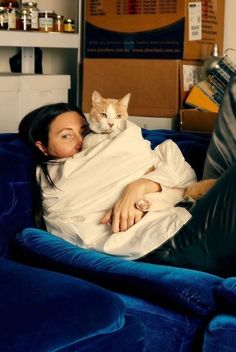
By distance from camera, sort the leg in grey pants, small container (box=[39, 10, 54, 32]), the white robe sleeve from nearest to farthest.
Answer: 1. the leg in grey pants
2. the white robe sleeve
3. small container (box=[39, 10, 54, 32])

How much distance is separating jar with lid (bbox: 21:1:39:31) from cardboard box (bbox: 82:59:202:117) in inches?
13.4

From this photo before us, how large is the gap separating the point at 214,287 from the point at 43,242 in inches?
20.8

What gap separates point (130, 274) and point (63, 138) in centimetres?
62

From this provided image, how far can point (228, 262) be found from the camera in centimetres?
160

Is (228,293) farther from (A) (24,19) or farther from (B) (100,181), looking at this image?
(A) (24,19)

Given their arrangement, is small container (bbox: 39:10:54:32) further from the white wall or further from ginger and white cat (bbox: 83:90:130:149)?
ginger and white cat (bbox: 83:90:130:149)

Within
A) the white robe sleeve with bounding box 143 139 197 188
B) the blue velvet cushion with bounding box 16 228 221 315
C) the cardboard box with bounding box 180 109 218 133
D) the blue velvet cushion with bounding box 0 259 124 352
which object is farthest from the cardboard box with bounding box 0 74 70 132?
the blue velvet cushion with bounding box 0 259 124 352

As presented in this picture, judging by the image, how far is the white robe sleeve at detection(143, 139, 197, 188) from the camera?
6.14ft

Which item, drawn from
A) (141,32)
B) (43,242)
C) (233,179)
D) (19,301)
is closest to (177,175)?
(233,179)

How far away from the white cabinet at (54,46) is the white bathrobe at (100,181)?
1.45 meters

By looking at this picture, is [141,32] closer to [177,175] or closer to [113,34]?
[113,34]

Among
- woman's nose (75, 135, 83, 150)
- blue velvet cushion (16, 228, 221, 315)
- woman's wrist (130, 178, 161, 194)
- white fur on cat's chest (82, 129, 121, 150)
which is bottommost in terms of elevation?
blue velvet cushion (16, 228, 221, 315)

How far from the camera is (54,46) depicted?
11.1ft

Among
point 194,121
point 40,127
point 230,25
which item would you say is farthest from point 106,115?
point 230,25
